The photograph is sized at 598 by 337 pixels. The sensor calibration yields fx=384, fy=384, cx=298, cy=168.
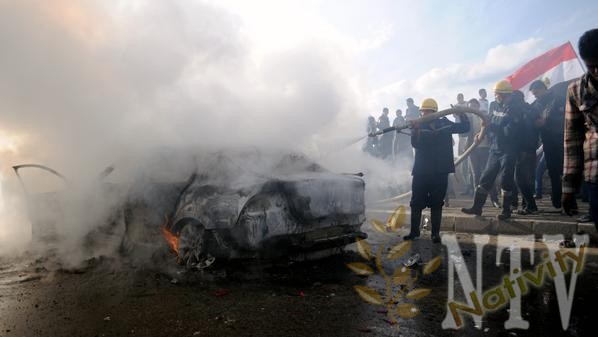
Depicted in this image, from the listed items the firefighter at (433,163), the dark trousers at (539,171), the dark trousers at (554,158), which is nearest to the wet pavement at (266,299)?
the firefighter at (433,163)

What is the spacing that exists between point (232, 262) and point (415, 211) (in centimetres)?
Answer: 290

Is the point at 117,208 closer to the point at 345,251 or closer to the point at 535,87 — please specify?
the point at 345,251

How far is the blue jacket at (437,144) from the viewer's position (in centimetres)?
547

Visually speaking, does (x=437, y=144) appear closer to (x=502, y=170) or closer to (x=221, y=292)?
(x=502, y=170)

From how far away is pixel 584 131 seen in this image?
109 inches

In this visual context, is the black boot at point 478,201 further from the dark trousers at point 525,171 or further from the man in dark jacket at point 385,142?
the man in dark jacket at point 385,142

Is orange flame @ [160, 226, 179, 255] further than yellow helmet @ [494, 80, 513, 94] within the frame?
No

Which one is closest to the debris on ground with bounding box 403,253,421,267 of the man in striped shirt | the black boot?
the man in striped shirt

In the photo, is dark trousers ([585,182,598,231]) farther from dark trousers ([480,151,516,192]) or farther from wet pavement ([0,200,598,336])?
dark trousers ([480,151,516,192])

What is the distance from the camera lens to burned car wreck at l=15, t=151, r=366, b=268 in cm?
401

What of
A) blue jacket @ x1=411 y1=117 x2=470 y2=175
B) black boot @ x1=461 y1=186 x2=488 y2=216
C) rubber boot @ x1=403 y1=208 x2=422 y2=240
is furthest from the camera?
black boot @ x1=461 y1=186 x2=488 y2=216

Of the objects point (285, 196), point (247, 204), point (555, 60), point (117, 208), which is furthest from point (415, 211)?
point (555, 60)

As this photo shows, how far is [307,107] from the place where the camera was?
7461 millimetres

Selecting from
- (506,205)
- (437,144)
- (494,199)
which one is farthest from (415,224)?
(494,199)
